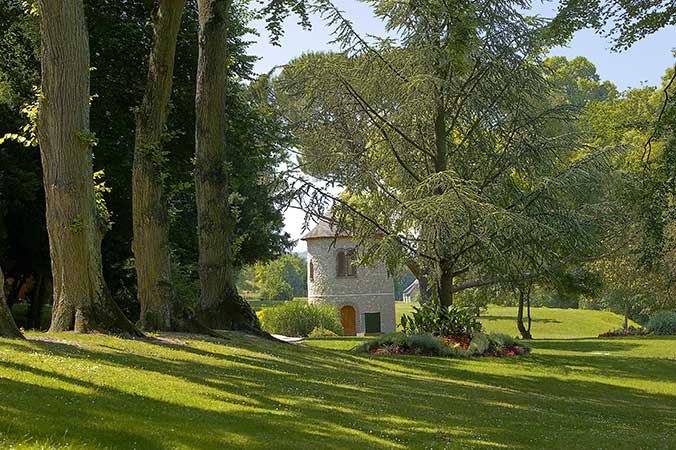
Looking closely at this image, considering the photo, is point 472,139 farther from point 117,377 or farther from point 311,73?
point 117,377

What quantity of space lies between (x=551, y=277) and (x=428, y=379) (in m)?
8.98

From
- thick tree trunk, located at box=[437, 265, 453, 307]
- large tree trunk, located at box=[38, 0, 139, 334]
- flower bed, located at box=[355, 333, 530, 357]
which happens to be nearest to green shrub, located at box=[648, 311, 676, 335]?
flower bed, located at box=[355, 333, 530, 357]

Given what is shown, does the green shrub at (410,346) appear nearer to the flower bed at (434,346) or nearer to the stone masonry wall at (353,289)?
the flower bed at (434,346)

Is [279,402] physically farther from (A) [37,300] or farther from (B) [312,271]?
(B) [312,271]

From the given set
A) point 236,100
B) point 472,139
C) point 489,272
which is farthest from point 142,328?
point 472,139

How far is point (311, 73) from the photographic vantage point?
68.7ft

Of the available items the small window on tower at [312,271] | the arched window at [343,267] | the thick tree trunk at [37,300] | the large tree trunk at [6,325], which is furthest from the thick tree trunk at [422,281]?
the large tree trunk at [6,325]

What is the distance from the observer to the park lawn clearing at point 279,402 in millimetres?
5703

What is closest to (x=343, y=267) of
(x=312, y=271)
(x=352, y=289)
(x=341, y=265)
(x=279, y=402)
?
(x=341, y=265)

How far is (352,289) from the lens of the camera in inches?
1698

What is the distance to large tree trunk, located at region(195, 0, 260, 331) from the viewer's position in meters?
14.9

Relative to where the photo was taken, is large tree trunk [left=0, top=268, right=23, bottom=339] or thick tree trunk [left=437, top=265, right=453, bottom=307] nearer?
large tree trunk [left=0, top=268, right=23, bottom=339]

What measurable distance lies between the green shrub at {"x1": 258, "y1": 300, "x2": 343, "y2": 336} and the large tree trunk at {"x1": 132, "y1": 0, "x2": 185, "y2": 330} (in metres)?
22.1

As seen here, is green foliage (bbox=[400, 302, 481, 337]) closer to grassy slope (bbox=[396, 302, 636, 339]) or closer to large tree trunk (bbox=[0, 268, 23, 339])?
large tree trunk (bbox=[0, 268, 23, 339])
